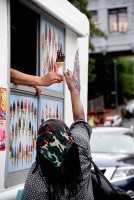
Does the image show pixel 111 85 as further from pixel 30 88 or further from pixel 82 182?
pixel 82 182

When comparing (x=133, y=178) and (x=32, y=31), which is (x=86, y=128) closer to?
(x=32, y=31)

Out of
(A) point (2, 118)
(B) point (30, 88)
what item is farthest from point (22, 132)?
(A) point (2, 118)

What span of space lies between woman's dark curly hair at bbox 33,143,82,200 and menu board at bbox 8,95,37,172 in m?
0.74

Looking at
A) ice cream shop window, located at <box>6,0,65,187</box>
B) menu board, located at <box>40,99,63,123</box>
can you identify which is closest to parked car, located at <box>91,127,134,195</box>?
menu board, located at <box>40,99,63,123</box>

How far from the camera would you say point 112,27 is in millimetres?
46688

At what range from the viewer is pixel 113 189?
11.5 feet

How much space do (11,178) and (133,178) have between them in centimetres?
528

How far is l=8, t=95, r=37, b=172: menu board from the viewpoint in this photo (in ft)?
11.5

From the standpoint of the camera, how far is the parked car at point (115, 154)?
27.4ft

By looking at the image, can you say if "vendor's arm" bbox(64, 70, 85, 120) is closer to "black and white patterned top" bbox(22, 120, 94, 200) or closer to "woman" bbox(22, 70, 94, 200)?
"black and white patterned top" bbox(22, 120, 94, 200)

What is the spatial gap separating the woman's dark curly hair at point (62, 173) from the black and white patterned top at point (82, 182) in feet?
0.11

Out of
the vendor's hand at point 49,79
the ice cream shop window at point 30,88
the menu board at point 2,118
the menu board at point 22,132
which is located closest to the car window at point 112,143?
the ice cream shop window at point 30,88

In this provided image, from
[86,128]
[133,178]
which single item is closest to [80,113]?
[86,128]

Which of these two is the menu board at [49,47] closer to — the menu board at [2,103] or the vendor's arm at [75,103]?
the vendor's arm at [75,103]
